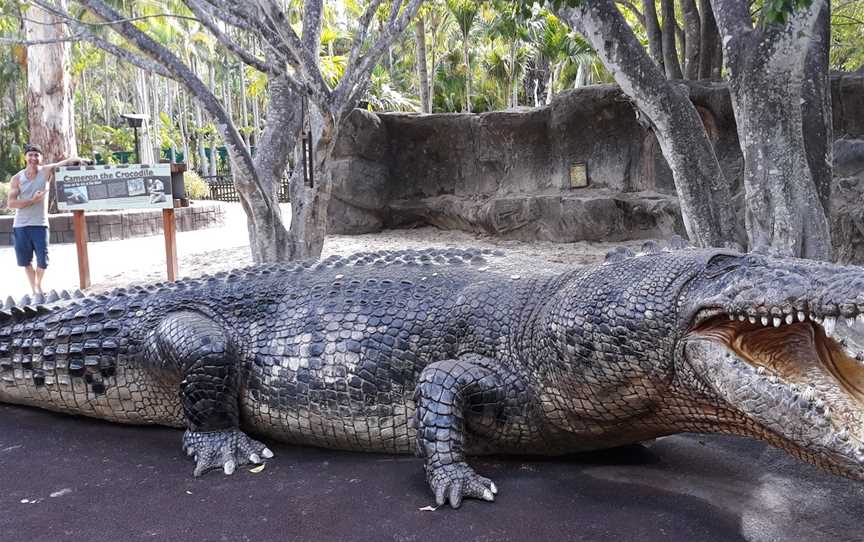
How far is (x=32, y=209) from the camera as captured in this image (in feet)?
22.9

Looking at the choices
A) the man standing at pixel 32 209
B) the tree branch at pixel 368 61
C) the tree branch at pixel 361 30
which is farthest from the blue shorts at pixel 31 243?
the tree branch at pixel 361 30

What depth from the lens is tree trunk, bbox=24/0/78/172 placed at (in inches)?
583

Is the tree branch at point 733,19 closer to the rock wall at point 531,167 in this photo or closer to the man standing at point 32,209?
the rock wall at point 531,167

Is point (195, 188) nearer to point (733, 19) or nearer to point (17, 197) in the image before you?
point (17, 197)

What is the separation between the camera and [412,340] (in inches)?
121

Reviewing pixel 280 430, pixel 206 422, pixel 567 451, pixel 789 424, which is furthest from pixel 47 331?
pixel 789 424

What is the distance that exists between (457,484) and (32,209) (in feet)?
20.0

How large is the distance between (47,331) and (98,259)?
744cm

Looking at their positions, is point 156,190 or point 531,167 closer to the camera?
point 156,190

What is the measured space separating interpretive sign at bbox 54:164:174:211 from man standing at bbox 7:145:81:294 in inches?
5.6

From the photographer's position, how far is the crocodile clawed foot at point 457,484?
2596 millimetres

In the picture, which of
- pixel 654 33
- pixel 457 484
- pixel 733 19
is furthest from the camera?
pixel 654 33

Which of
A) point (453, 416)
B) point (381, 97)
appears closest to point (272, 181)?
point (453, 416)

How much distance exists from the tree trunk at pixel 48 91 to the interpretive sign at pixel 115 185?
29.4 ft
